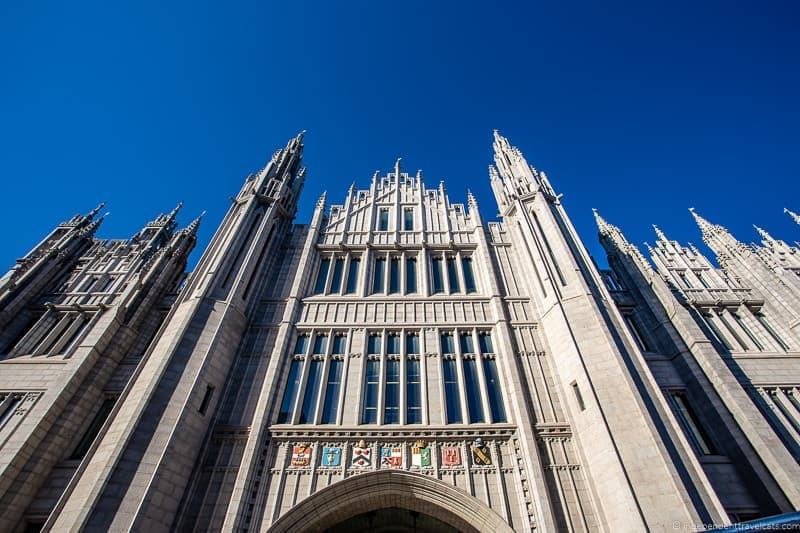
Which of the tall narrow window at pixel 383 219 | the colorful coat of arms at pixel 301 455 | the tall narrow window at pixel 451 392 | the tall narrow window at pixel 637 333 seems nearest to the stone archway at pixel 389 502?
the colorful coat of arms at pixel 301 455

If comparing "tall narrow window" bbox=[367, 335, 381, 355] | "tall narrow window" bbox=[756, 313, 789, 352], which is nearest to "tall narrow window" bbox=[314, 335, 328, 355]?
"tall narrow window" bbox=[367, 335, 381, 355]

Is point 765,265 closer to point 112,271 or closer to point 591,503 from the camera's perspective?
point 591,503

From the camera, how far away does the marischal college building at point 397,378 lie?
483 inches

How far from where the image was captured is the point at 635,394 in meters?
13.3

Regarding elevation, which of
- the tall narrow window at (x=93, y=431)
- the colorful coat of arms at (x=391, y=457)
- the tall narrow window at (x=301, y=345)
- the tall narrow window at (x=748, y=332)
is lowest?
the colorful coat of arms at (x=391, y=457)

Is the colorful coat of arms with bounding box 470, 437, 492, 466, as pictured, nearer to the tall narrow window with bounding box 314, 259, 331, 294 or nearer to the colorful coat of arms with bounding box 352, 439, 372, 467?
the colorful coat of arms with bounding box 352, 439, 372, 467

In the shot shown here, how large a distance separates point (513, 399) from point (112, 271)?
22.5 meters

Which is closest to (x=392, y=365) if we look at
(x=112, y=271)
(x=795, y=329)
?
(x=112, y=271)

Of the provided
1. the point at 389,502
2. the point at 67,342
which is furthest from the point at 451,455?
the point at 67,342

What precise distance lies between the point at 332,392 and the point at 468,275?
969 cm

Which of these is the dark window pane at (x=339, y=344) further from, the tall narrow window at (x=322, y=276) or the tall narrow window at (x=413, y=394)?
the tall narrow window at (x=322, y=276)

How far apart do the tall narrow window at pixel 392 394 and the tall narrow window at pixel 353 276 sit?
17.0 ft

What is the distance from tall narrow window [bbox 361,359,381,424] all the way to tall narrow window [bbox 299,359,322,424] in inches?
78.6

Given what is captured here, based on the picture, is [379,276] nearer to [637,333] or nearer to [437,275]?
[437,275]
